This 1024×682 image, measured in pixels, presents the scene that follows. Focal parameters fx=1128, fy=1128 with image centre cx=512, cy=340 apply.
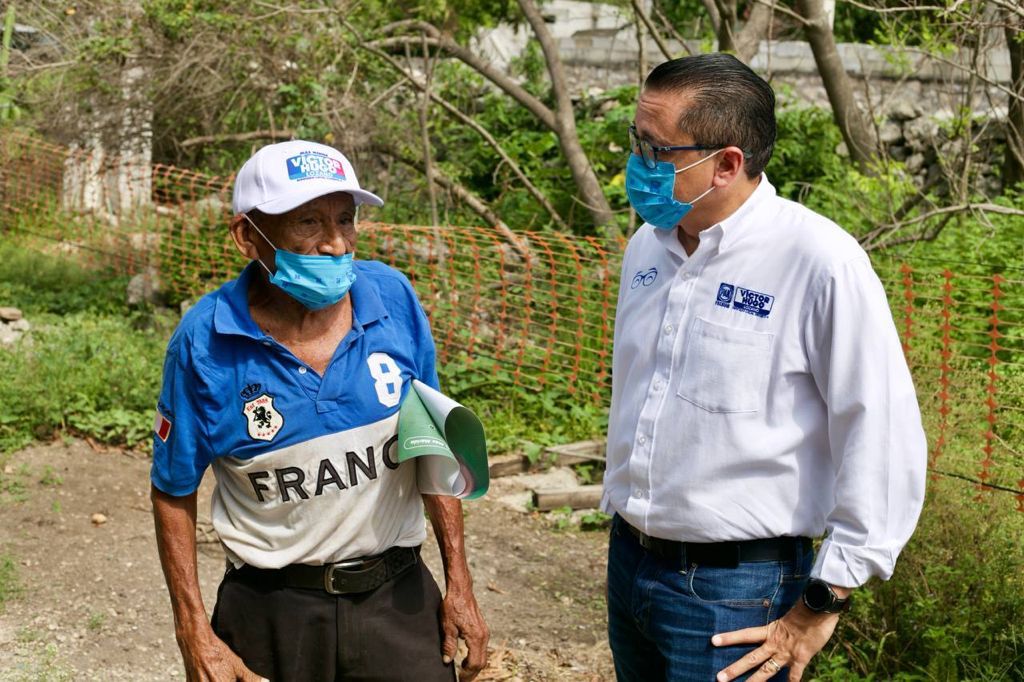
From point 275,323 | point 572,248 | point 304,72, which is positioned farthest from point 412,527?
point 304,72

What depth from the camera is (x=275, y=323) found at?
2.67 meters

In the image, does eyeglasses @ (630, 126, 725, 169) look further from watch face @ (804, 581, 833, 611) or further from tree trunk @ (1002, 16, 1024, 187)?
tree trunk @ (1002, 16, 1024, 187)

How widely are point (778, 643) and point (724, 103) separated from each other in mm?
1114

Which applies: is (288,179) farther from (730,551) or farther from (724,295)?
(730,551)

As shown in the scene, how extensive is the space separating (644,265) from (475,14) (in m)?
10.6

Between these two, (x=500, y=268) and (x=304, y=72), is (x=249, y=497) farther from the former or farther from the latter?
(x=304, y=72)

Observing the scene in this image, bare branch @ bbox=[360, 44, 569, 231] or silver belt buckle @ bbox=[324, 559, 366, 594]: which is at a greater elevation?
bare branch @ bbox=[360, 44, 569, 231]

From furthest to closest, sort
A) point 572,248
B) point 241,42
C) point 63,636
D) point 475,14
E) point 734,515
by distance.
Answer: point 475,14 → point 241,42 → point 572,248 → point 63,636 → point 734,515

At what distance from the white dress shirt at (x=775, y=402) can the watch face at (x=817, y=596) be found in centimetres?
4

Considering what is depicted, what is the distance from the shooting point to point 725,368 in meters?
2.30

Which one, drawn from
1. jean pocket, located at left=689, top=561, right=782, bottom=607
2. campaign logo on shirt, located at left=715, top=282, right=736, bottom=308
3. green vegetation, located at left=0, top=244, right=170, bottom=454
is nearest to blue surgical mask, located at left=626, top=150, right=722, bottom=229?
campaign logo on shirt, located at left=715, top=282, right=736, bottom=308

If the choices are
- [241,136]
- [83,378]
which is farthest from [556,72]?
[83,378]

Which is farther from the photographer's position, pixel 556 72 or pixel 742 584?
pixel 556 72

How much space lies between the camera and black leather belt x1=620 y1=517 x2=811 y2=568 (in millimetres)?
2309
